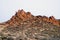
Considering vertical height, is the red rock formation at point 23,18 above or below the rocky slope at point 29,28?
above

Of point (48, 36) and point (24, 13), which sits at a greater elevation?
point (24, 13)

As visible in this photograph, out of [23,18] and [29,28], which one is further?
[23,18]

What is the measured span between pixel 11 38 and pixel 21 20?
1754cm

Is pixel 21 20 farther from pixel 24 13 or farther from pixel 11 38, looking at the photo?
pixel 11 38

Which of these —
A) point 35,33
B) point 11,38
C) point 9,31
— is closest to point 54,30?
point 35,33

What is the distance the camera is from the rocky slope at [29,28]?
170 feet

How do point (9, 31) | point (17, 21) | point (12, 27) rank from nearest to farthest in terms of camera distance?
point (9, 31), point (12, 27), point (17, 21)

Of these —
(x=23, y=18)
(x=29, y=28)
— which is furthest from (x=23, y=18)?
(x=29, y=28)

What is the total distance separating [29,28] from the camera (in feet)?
195

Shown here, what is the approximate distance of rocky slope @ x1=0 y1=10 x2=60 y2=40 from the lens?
51875 millimetres

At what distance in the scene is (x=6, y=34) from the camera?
52.8 meters

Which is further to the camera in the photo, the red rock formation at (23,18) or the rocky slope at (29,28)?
the red rock formation at (23,18)

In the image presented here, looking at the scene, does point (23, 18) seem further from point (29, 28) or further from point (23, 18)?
point (29, 28)

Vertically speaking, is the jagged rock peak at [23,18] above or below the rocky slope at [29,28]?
above
